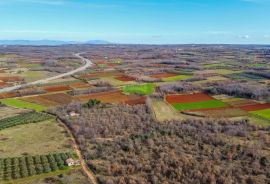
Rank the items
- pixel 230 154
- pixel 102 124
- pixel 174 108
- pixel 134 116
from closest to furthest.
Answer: pixel 230 154
pixel 102 124
pixel 134 116
pixel 174 108

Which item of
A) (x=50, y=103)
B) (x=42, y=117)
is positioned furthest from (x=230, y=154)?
(x=50, y=103)

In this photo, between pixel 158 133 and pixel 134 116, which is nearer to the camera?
pixel 158 133

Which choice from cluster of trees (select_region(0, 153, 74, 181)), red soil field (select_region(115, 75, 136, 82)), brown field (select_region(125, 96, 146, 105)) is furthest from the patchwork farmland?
red soil field (select_region(115, 75, 136, 82))

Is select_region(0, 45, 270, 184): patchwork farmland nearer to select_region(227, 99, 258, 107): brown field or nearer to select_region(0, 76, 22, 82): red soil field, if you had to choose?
select_region(227, 99, 258, 107): brown field

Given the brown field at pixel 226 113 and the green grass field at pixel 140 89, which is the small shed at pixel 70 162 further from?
the green grass field at pixel 140 89

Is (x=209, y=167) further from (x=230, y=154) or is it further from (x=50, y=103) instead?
(x=50, y=103)

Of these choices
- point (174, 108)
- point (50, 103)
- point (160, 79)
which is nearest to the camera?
point (174, 108)
